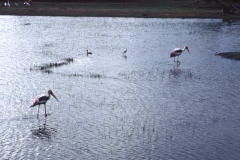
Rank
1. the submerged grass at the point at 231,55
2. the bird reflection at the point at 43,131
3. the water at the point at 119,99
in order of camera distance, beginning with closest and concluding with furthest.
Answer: the water at the point at 119,99
the bird reflection at the point at 43,131
the submerged grass at the point at 231,55

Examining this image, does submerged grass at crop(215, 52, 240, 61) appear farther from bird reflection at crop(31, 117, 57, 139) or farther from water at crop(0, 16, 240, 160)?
bird reflection at crop(31, 117, 57, 139)

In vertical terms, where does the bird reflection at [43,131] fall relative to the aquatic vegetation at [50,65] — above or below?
below

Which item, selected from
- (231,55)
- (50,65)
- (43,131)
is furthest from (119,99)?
(231,55)

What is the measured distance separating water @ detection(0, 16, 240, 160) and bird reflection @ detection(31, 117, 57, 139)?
44 millimetres

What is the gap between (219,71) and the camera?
3384cm

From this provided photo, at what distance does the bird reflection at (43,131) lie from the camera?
19922mm

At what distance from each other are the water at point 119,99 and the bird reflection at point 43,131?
0.14 ft

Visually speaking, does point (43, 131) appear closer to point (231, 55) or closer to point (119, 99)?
point (119, 99)

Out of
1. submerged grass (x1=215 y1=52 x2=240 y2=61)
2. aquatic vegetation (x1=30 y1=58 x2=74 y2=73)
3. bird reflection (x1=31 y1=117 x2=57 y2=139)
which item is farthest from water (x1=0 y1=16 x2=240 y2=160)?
submerged grass (x1=215 y1=52 x2=240 y2=61)

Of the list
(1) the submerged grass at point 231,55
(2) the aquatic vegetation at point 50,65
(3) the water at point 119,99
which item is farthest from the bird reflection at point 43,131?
(1) the submerged grass at point 231,55

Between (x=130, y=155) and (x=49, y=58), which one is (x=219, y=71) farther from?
(x=130, y=155)

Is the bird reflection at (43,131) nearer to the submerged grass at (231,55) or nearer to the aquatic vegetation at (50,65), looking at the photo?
the aquatic vegetation at (50,65)

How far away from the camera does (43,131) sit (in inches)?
803

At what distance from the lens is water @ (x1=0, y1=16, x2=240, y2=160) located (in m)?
18.8
